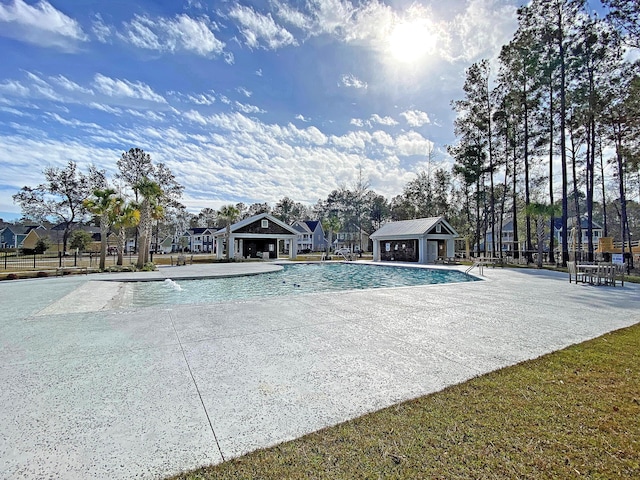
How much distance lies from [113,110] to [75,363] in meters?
15.4

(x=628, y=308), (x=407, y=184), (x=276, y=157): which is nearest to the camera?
(x=628, y=308)

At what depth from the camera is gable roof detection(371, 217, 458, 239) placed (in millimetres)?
25062

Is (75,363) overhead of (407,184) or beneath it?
beneath

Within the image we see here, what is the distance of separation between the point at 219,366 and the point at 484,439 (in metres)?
2.63

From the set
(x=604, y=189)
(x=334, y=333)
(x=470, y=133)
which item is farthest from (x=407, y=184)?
(x=334, y=333)

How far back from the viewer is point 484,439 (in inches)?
85.8

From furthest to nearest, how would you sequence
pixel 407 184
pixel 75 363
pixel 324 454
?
pixel 407 184 → pixel 75 363 → pixel 324 454

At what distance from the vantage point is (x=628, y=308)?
7.05 metres

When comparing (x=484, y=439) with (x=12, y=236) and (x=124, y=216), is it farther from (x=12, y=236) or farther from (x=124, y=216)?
(x=12, y=236)

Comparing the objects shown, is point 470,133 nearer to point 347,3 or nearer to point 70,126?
point 347,3

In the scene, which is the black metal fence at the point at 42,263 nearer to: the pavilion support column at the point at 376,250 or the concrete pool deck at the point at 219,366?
the concrete pool deck at the point at 219,366

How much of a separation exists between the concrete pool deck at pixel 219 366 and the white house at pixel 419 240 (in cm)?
1800

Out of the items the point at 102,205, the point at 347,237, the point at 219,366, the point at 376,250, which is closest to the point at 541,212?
the point at 376,250

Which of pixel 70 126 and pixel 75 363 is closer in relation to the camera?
pixel 75 363
